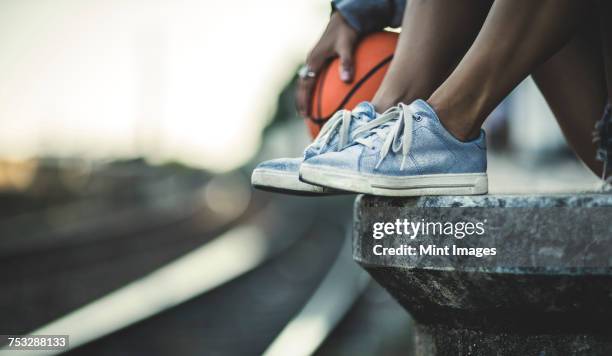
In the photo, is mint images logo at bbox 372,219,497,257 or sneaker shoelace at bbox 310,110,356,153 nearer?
mint images logo at bbox 372,219,497,257

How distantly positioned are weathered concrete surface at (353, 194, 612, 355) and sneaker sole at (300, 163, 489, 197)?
0.04 metres

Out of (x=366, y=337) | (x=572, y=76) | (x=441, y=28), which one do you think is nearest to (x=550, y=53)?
(x=441, y=28)

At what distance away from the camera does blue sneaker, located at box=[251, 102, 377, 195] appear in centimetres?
186

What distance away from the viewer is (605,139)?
211 centimetres

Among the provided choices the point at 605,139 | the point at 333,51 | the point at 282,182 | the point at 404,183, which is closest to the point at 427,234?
the point at 404,183

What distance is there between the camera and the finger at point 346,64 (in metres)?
2.36

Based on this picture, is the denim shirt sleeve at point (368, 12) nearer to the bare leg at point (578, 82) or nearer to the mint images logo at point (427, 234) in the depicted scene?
the bare leg at point (578, 82)

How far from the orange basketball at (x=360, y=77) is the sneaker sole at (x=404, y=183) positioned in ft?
2.22

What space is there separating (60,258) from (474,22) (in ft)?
32.0

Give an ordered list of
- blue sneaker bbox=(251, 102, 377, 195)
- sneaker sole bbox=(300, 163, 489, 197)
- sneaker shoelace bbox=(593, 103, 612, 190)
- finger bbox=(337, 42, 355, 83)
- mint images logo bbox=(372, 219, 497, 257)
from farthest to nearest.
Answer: finger bbox=(337, 42, 355, 83)
sneaker shoelace bbox=(593, 103, 612, 190)
blue sneaker bbox=(251, 102, 377, 195)
sneaker sole bbox=(300, 163, 489, 197)
mint images logo bbox=(372, 219, 497, 257)

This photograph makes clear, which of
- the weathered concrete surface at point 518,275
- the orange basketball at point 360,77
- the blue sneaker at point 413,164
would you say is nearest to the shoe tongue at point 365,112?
the blue sneaker at point 413,164

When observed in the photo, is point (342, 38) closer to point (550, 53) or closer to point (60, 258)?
point (550, 53)

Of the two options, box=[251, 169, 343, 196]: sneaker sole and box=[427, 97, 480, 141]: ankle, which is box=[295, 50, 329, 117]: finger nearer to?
box=[251, 169, 343, 196]: sneaker sole

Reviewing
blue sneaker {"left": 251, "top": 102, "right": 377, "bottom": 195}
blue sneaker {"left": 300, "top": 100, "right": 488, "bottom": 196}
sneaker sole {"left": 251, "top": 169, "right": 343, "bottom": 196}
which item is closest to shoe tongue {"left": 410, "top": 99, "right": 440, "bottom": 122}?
blue sneaker {"left": 300, "top": 100, "right": 488, "bottom": 196}
